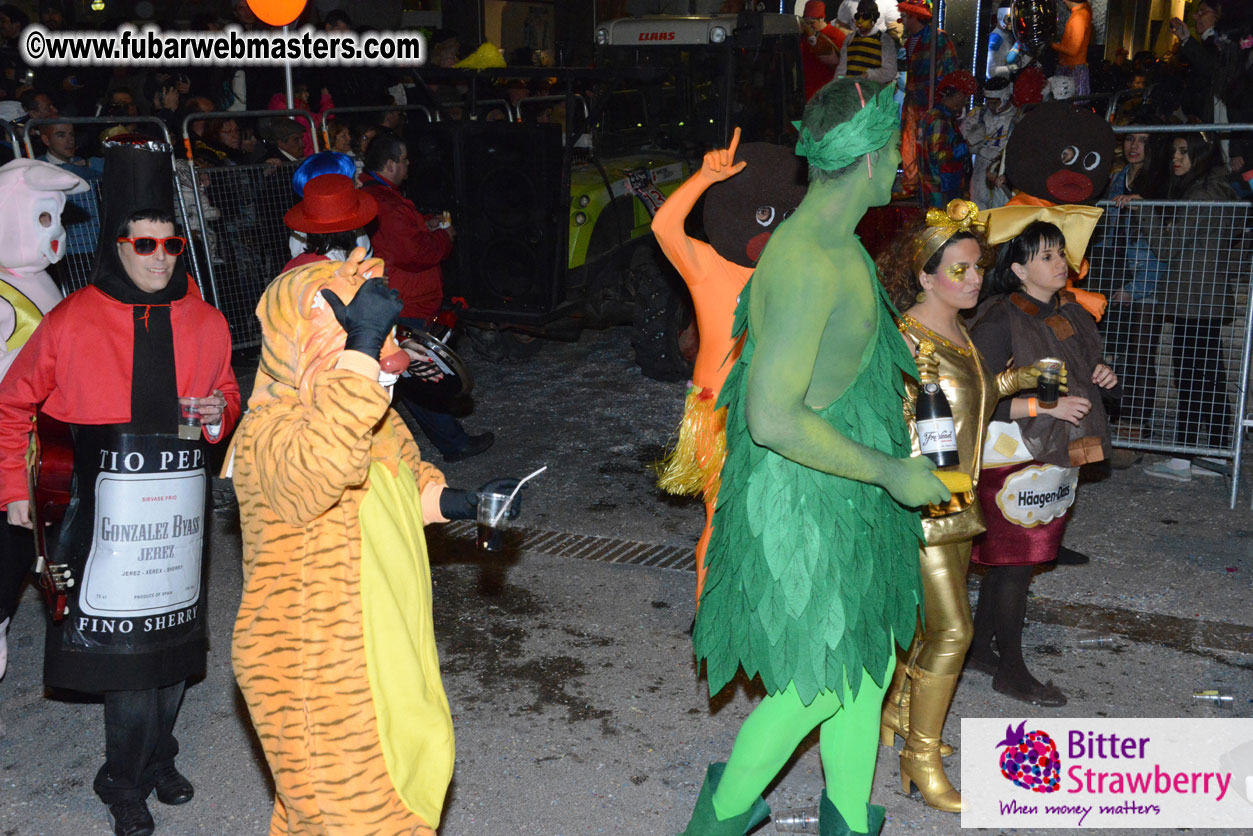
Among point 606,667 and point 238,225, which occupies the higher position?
point 238,225

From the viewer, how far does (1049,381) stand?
370cm

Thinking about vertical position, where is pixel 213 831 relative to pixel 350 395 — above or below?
below

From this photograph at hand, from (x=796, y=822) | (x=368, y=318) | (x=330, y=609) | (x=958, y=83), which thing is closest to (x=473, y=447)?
(x=796, y=822)

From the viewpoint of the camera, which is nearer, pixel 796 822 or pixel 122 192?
pixel 122 192

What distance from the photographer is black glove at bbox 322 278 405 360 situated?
2.32 m

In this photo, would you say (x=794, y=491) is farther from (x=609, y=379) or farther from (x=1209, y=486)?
(x=609, y=379)

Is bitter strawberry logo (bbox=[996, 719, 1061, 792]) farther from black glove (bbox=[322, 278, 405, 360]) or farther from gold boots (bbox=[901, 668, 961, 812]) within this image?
black glove (bbox=[322, 278, 405, 360])

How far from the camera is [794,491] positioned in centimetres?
274

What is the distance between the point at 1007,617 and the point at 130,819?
3046 mm

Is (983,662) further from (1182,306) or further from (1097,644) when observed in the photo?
(1182,306)

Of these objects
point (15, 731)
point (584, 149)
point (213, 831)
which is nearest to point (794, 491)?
point (213, 831)

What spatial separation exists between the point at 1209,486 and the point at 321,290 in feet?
19.3

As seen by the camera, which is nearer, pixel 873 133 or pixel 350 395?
pixel 350 395

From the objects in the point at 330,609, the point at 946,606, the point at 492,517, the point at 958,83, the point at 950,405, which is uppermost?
the point at 958,83
